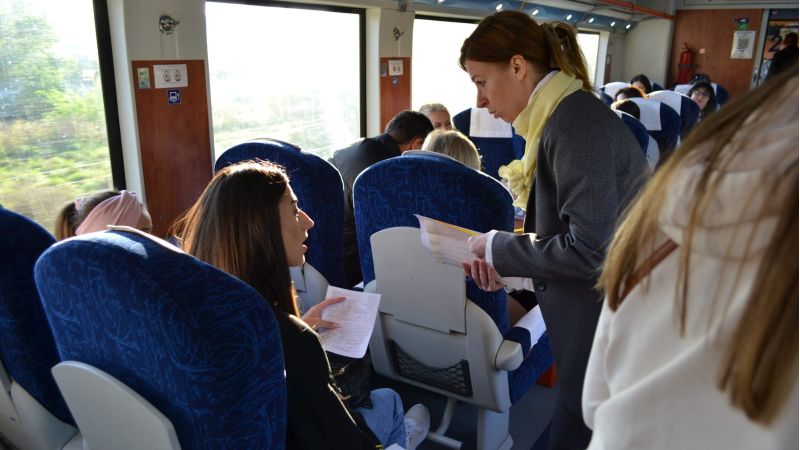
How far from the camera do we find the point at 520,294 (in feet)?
8.46

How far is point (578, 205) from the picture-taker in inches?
52.5

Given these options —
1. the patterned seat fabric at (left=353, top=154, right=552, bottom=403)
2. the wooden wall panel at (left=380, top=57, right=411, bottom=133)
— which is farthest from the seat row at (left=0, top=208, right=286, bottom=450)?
the wooden wall panel at (left=380, top=57, right=411, bottom=133)

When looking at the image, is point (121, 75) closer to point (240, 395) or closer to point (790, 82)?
point (240, 395)

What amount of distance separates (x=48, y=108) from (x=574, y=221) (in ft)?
9.61

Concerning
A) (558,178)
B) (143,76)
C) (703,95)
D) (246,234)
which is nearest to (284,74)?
(143,76)

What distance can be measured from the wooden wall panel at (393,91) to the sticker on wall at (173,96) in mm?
2285

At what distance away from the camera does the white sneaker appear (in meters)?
2.34

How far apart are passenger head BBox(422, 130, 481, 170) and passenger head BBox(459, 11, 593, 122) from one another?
3.87 feet

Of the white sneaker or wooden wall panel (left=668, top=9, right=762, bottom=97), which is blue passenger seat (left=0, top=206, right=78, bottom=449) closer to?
the white sneaker

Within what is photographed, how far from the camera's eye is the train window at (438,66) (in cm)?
619

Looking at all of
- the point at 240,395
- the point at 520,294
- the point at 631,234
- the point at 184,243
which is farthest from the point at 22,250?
the point at 520,294

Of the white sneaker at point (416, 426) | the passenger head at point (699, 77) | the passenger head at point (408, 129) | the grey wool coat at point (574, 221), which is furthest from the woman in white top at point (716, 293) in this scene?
the passenger head at point (699, 77)

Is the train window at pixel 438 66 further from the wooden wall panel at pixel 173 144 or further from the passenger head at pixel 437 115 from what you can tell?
the wooden wall panel at pixel 173 144

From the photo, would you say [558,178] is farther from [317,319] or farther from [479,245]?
[317,319]
